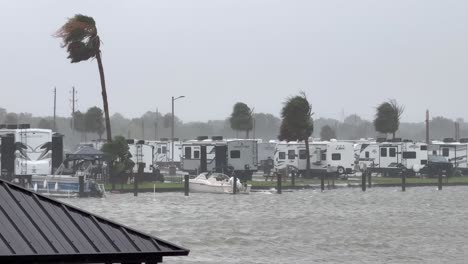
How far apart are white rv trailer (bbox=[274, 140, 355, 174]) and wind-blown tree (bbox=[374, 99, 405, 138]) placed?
76.4 feet

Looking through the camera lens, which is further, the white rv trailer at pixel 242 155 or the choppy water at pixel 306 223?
the white rv trailer at pixel 242 155

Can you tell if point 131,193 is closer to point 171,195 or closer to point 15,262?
point 171,195

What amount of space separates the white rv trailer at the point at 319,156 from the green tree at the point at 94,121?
129 feet

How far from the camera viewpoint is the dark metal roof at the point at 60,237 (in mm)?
12875

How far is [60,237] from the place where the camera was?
526 inches

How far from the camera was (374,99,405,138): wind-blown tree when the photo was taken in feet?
383

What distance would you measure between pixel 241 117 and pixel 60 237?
109 metres

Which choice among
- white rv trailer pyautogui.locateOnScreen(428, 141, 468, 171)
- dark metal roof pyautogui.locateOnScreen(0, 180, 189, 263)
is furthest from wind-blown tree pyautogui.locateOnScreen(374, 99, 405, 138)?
dark metal roof pyautogui.locateOnScreen(0, 180, 189, 263)

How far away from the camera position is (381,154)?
3836 inches

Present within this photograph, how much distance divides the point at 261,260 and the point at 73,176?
108 feet

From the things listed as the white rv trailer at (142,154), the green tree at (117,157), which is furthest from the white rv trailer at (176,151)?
the green tree at (117,157)

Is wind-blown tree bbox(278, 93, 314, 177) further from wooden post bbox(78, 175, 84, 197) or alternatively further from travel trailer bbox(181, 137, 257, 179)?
wooden post bbox(78, 175, 84, 197)

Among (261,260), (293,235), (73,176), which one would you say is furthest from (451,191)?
(261,260)

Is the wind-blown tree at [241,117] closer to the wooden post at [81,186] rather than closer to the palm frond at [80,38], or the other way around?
the palm frond at [80,38]
